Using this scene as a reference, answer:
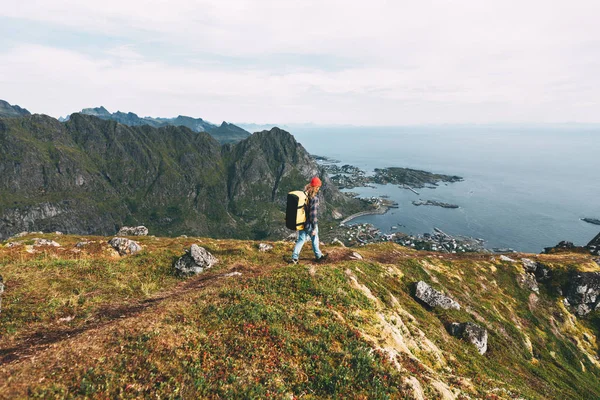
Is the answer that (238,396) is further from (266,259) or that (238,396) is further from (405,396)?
(266,259)

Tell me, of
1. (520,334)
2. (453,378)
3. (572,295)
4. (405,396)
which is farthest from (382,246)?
(405,396)

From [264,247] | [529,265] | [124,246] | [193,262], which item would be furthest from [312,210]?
[529,265]

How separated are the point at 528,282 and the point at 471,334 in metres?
51.4

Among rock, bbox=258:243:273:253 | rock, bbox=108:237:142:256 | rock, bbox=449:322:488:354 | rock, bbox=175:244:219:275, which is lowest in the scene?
rock, bbox=449:322:488:354

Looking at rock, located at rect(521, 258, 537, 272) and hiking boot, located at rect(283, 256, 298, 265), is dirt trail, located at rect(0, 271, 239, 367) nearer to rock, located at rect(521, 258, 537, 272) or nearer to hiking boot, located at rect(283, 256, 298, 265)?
hiking boot, located at rect(283, 256, 298, 265)

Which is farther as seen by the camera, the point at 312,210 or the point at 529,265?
the point at 529,265

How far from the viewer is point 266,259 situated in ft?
111

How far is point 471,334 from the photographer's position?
97.6 ft

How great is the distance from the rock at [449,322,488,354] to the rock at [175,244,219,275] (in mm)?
27140

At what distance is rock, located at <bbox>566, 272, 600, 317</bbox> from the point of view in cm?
6781

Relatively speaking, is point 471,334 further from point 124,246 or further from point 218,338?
Answer: point 124,246

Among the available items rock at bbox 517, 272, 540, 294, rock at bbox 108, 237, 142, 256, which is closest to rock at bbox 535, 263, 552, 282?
rock at bbox 517, 272, 540, 294

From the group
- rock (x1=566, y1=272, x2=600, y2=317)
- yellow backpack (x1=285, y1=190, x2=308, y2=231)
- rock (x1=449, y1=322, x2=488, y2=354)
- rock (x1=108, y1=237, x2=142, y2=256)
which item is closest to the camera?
yellow backpack (x1=285, y1=190, x2=308, y2=231)

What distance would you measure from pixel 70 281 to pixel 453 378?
2583 centimetres
